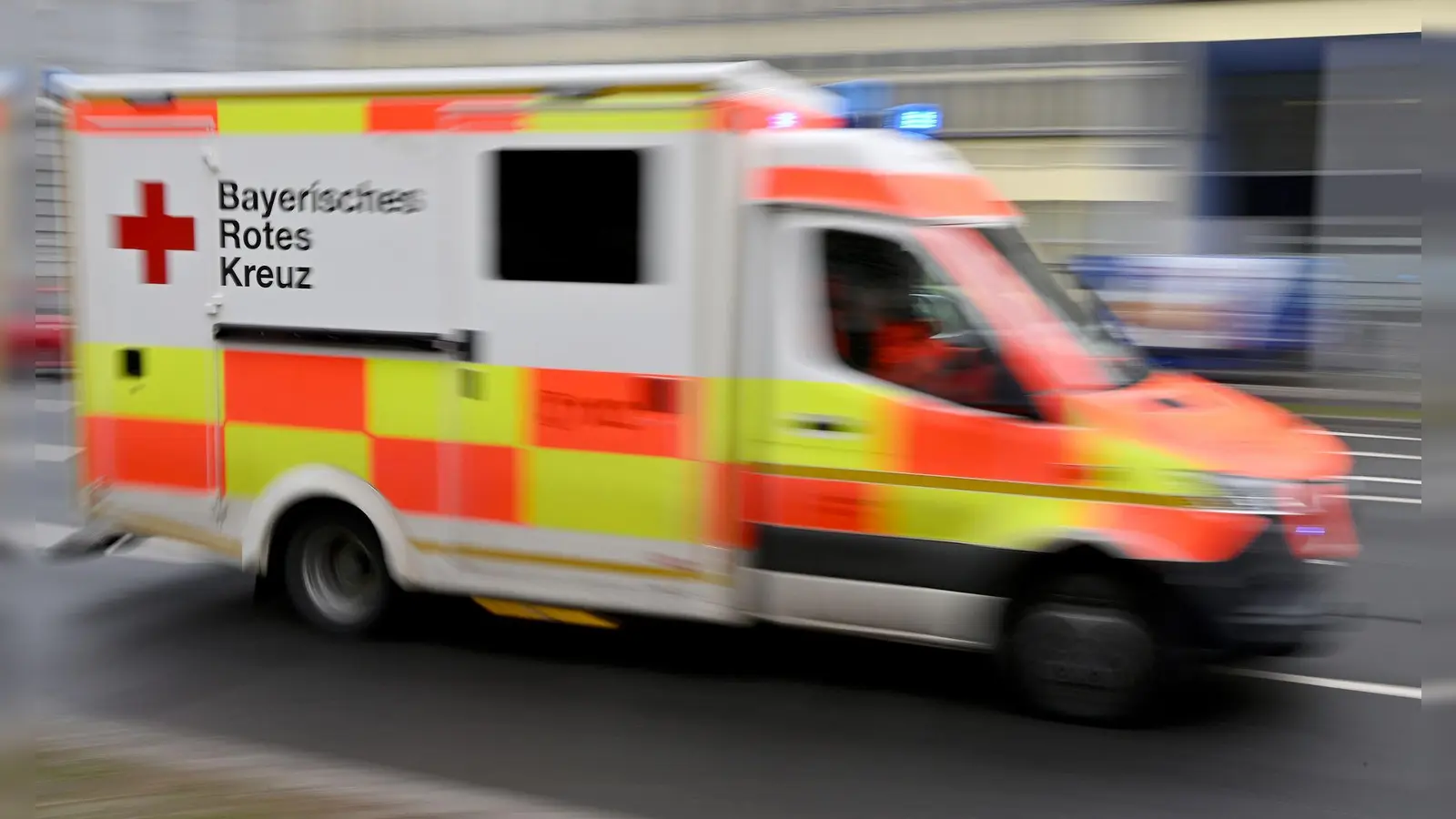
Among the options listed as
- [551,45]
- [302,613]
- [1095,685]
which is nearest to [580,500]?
[302,613]

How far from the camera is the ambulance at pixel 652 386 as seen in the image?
529 centimetres

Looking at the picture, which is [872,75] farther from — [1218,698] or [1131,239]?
[1218,698]

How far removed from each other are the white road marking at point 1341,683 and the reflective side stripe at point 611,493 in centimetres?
249

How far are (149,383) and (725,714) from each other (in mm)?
3215

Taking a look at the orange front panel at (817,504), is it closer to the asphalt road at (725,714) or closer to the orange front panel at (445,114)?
the asphalt road at (725,714)

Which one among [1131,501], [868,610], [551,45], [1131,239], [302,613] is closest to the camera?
[1131,501]

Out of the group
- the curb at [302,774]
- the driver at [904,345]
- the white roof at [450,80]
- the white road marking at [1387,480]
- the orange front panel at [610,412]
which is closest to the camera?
the curb at [302,774]

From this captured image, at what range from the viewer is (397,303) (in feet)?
20.1

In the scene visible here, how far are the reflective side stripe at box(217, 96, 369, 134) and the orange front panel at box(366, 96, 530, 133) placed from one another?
9 centimetres

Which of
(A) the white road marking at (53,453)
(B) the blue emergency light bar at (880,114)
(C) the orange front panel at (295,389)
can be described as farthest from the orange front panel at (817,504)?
(A) the white road marking at (53,453)

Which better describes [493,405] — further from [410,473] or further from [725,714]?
[725,714]

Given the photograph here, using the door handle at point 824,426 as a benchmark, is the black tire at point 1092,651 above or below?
below

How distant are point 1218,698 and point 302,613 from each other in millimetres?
4124

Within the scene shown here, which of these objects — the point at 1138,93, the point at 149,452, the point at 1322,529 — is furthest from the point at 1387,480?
the point at 1138,93
